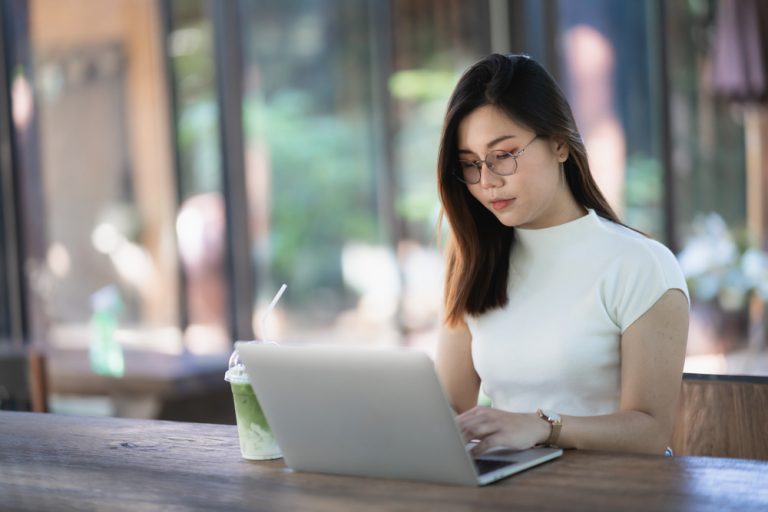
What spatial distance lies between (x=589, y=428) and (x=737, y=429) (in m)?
0.34

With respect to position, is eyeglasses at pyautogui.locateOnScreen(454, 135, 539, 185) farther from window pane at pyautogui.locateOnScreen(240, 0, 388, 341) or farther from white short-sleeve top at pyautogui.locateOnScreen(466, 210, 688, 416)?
window pane at pyautogui.locateOnScreen(240, 0, 388, 341)

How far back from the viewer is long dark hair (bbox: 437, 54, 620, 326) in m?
2.09

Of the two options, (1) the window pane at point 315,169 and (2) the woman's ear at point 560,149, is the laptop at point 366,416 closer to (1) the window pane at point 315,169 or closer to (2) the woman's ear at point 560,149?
(2) the woman's ear at point 560,149

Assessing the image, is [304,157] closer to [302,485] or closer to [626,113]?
[626,113]

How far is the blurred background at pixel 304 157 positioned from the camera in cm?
573

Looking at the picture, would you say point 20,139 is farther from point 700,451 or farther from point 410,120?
point 700,451

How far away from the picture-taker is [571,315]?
213 centimetres

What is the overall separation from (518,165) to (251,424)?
65 cm

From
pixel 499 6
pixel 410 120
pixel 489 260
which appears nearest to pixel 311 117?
pixel 410 120

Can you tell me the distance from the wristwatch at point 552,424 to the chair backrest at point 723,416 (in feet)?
1.25

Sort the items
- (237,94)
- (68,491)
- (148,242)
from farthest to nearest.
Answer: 1. (148,242)
2. (237,94)
3. (68,491)

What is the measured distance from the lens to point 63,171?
21.5 feet

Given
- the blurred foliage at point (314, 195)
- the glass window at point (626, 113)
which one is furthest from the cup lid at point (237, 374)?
the glass window at point (626, 113)

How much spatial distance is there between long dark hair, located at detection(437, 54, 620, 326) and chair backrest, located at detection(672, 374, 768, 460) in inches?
13.8
